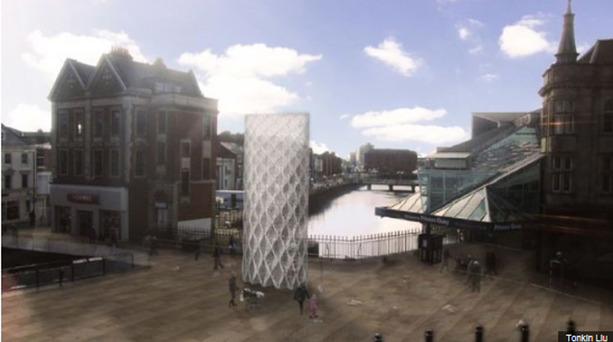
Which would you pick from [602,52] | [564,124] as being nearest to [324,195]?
[564,124]

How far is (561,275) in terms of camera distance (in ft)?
69.1

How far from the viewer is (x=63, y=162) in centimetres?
3997

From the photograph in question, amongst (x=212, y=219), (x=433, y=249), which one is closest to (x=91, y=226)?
(x=212, y=219)

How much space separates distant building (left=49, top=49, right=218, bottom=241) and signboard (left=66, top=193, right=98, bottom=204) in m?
0.08

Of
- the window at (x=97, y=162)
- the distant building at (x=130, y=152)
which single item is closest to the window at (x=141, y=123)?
the distant building at (x=130, y=152)

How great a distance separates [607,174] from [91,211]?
34687 millimetres

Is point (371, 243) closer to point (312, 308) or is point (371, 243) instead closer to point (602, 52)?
point (312, 308)

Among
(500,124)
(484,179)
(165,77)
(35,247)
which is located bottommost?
(35,247)

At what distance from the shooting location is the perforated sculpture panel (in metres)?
20.3

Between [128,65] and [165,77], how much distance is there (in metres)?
3.11

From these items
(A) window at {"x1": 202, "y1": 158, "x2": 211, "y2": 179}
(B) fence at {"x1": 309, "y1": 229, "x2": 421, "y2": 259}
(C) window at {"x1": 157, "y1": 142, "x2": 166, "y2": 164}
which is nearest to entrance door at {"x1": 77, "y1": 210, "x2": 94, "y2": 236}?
(C) window at {"x1": 157, "y1": 142, "x2": 166, "y2": 164}

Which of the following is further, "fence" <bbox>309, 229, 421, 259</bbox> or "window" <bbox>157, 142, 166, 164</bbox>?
"window" <bbox>157, 142, 166, 164</bbox>

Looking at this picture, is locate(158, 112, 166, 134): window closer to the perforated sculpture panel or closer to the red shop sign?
the red shop sign

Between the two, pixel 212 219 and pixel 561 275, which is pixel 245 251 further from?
pixel 212 219
